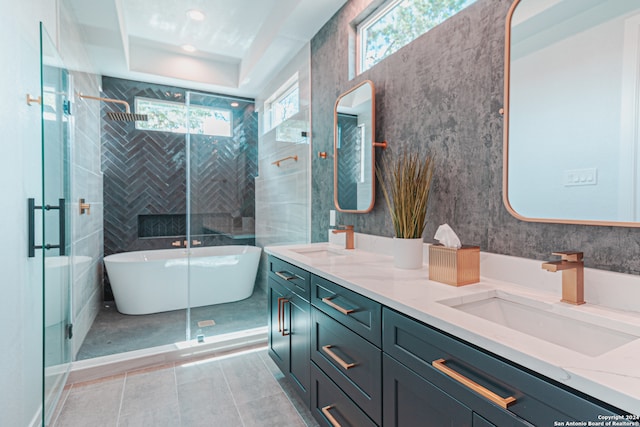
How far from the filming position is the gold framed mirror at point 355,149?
2096mm

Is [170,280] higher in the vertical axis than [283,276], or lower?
lower

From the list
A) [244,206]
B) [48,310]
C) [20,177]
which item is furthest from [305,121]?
[48,310]

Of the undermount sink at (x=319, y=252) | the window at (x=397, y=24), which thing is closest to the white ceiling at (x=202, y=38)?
the window at (x=397, y=24)

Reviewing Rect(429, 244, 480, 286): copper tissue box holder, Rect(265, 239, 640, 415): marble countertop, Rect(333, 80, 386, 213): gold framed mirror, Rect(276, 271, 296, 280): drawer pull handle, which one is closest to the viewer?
Rect(265, 239, 640, 415): marble countertop

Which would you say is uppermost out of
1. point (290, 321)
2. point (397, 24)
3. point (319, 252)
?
point (397, 24)

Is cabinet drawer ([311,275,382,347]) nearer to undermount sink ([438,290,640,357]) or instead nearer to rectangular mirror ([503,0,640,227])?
undermount sink ([438,290,640,357])

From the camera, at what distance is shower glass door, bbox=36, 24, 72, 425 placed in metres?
1.62

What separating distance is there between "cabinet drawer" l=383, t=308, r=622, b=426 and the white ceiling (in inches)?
91.2

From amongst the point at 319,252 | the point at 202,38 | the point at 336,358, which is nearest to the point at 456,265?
the point at 336,358

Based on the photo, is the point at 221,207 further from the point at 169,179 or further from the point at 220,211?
the point at 169,179

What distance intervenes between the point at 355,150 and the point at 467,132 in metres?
0.92

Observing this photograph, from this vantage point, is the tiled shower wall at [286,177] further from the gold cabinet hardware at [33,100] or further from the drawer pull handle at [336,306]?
the gold cabinet hardware at [33,100]

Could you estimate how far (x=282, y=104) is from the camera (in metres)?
3.55

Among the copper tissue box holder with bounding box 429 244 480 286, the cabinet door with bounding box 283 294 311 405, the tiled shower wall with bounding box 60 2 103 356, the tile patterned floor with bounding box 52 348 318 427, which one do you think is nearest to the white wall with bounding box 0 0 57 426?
the tile patterned floor with bounding box 52 348 318 427
